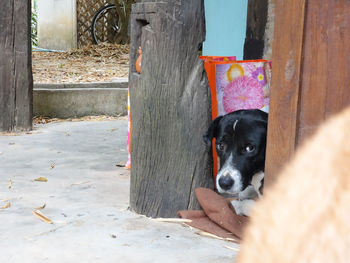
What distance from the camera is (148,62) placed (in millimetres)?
2789

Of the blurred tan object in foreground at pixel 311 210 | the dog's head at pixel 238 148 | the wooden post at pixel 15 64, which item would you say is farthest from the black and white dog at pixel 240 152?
the wooden post at pixel 15 64

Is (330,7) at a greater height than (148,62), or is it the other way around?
(330,7)

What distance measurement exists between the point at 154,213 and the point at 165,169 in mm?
269

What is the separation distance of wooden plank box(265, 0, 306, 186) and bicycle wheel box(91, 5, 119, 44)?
12.9 metres

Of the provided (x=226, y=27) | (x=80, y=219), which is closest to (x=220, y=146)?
(x=80, y=219)

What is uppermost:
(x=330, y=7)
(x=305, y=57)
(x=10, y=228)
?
(x=330, y=7)

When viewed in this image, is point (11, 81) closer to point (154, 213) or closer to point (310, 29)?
point (154, 213)

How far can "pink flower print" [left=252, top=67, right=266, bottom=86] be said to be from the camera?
3.27m

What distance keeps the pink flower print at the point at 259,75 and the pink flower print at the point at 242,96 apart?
0.07 ft

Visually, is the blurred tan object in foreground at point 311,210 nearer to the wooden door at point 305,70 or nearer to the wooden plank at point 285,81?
the wooden door at point 305,70

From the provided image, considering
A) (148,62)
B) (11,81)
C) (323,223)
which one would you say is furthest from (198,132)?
(11,81)

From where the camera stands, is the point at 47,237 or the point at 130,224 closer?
the point at 47,237

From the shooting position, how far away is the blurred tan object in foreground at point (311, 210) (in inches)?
12.5

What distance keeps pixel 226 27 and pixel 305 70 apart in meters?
3.49
